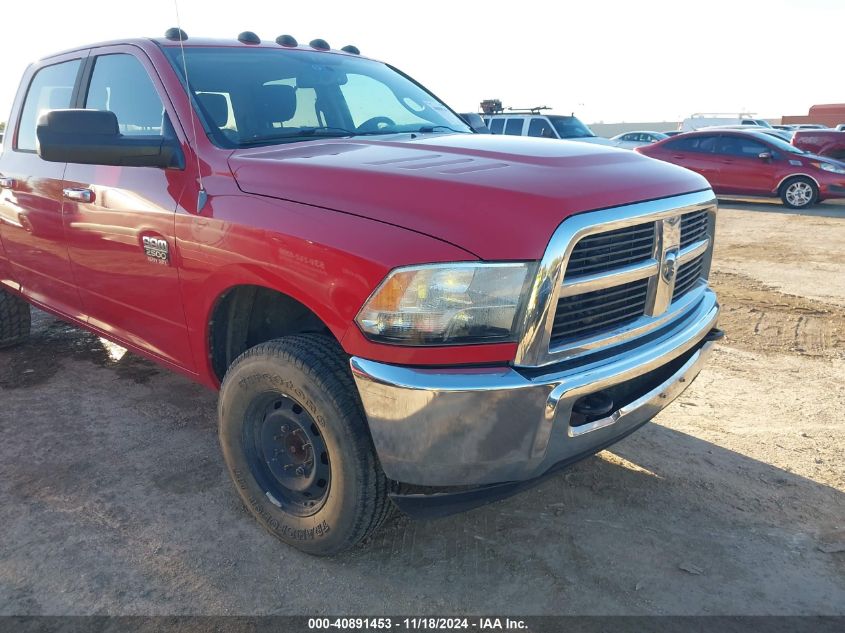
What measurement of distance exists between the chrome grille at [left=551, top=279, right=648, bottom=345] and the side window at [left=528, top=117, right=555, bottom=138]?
12536 millimetres

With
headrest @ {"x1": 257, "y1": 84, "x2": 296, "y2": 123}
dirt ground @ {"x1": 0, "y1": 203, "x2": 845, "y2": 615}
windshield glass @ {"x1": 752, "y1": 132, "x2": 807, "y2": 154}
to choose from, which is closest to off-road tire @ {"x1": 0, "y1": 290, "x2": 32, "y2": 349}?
dirt ground @ {"x1": 0, "y1": 203, "x2": 845, "y2": 615}

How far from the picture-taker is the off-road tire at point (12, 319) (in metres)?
4.67

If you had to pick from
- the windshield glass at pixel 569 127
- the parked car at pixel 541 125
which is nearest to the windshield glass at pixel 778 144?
the parked car at pixel 541 125

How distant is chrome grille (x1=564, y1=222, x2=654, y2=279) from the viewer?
2039mm

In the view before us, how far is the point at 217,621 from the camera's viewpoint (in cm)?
220

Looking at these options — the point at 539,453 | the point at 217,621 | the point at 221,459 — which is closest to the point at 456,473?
the point at 539,453

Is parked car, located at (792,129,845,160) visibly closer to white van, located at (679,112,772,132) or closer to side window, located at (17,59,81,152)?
side window, located at (17,59,81,152)

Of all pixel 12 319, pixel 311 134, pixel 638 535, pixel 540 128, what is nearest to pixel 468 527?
pixel 638 535

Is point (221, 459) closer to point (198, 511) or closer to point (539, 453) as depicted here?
point (198, 511)

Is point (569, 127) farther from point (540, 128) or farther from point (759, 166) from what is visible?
point (759, 166)

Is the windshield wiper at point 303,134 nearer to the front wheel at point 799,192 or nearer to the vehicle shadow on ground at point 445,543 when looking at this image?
the vehicle shadow on ground at point 445,543

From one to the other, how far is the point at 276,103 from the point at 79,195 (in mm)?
1050

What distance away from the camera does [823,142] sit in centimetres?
1394

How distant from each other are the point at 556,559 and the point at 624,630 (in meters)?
0.39
